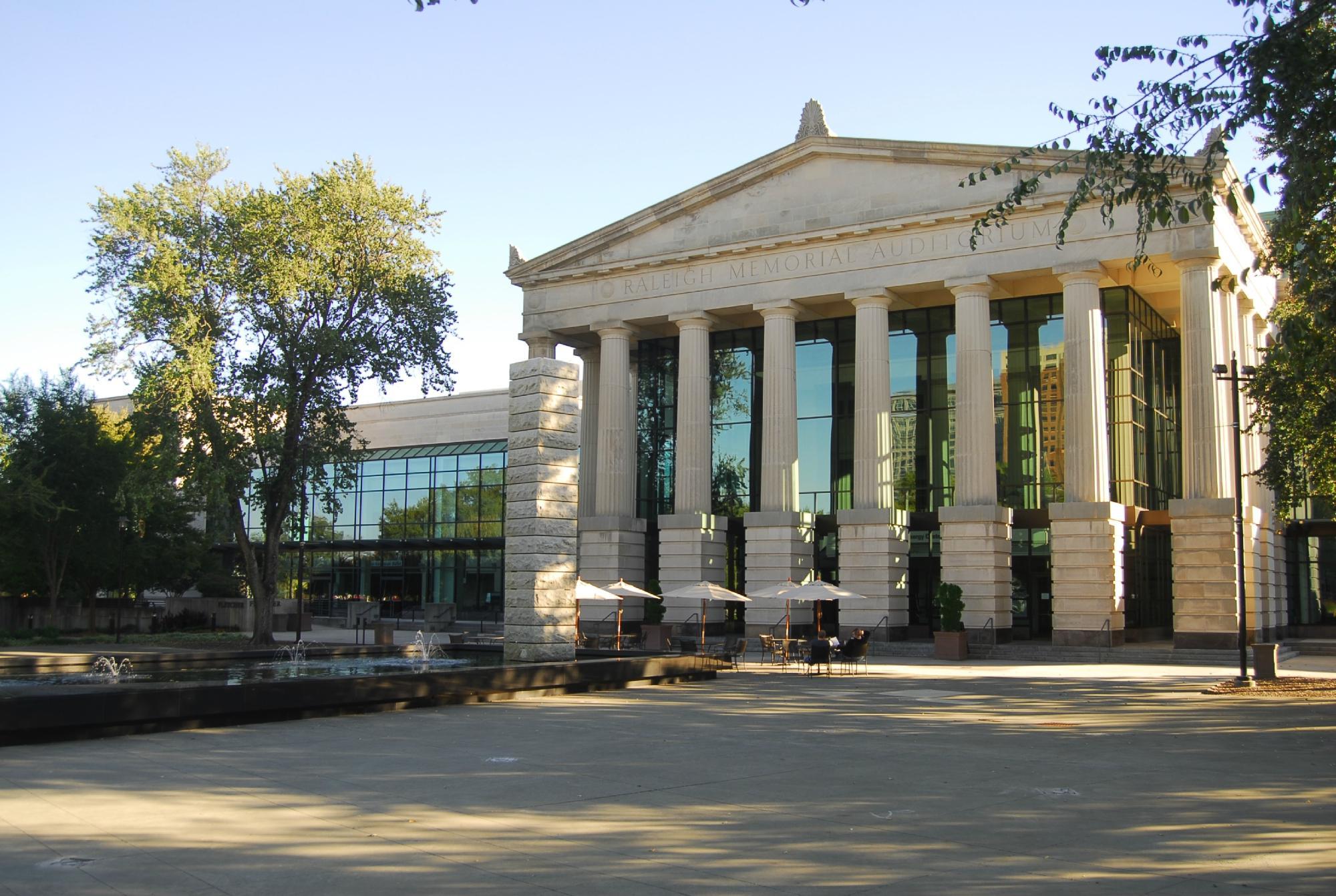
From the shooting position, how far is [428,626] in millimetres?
60656

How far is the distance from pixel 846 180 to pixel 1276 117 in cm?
3226

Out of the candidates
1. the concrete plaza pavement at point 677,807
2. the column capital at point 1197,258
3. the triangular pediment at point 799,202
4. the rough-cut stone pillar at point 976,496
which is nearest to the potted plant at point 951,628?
the rough-cut stone pillar at point 976,496

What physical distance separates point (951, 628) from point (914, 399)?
10802mm

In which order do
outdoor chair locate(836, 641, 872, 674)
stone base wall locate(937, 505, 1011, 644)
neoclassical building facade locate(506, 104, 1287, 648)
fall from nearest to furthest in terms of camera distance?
1. outdoor chair locate(836, 641, 872, 674)
2. neoclassical building facade locate(506, 104, 1287, 648)
3. stone base wall locate(937, 505, 1011, 644)

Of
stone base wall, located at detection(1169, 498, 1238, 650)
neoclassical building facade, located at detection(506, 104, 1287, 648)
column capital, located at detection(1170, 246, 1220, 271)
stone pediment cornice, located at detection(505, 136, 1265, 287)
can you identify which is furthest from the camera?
stone pediment cornice, located at detection(505, 136, 1265, 287)

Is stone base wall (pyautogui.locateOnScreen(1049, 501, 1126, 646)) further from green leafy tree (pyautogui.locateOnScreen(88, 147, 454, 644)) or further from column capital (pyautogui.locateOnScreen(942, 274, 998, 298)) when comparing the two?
green leafy tree (pyautogui.locateOnScreen(88, 147, 454, 644))

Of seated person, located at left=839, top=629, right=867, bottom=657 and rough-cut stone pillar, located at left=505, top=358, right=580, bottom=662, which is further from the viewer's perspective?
seated person, located at left=839, top=629, right=867, bottom=657

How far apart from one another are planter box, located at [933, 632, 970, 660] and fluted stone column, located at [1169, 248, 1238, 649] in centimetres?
664

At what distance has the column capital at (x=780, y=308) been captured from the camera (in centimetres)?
4566

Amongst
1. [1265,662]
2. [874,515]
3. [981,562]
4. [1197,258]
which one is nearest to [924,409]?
[874,515]

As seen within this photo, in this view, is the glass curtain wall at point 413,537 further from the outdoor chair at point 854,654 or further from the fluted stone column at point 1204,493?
the fluted stone column at point 1204,493

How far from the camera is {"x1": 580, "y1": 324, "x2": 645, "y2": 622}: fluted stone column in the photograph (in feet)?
159

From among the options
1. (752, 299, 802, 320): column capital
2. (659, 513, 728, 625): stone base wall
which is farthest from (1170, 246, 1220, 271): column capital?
(659, 513, 728, 625): stone base wall

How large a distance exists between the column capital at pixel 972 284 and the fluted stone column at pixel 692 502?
1038 centimetres
